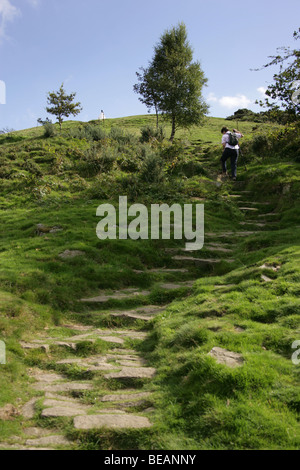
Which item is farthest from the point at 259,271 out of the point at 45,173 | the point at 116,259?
the point at 45,173

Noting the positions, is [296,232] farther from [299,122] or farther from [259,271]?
[299,122]

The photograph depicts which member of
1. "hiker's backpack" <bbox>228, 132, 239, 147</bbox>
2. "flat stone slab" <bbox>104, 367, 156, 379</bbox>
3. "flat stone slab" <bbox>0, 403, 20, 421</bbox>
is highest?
"hiker's backpack" <bbox>228, 132, 239, 147</bbox>

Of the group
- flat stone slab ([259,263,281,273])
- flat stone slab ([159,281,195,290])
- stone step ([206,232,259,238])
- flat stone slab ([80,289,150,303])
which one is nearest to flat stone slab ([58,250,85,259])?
flat stone slab ([80,289,150,303])

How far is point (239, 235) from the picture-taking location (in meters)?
15.7

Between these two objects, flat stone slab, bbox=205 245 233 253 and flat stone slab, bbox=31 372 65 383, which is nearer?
flat stone slab, bbox=31 372 65 383

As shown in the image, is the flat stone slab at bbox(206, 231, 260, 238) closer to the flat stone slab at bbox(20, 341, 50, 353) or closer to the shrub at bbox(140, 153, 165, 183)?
the shrub at bbox(140, 153, 165, 183)

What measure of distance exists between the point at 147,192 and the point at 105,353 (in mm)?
13057

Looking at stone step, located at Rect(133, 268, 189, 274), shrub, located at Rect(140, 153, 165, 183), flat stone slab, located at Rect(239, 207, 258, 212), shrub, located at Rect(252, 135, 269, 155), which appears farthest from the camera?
shrub, located at Rect(252, 135, 269, 155)

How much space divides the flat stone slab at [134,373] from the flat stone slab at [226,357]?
122 cm

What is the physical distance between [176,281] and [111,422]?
7.53 m

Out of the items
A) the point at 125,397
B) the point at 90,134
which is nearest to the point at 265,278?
the point at 125,397

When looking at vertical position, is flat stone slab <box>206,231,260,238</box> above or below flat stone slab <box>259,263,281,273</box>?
above

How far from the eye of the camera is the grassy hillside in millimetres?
4730

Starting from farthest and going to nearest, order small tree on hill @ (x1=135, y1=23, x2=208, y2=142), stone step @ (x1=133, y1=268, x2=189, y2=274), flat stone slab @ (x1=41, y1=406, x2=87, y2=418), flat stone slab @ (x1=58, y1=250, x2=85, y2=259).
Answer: small tree on hill @ (x1=135, y1=23, x2=208, y2=142)
stone step @ (x1=133, y1=268, x2=189, y2=274)
flat stone slab @ (x1=58, y1=250, x2=85, y2=259)
flat stone slab @ (x1=41, y1=406, x2=87, y2=418)
